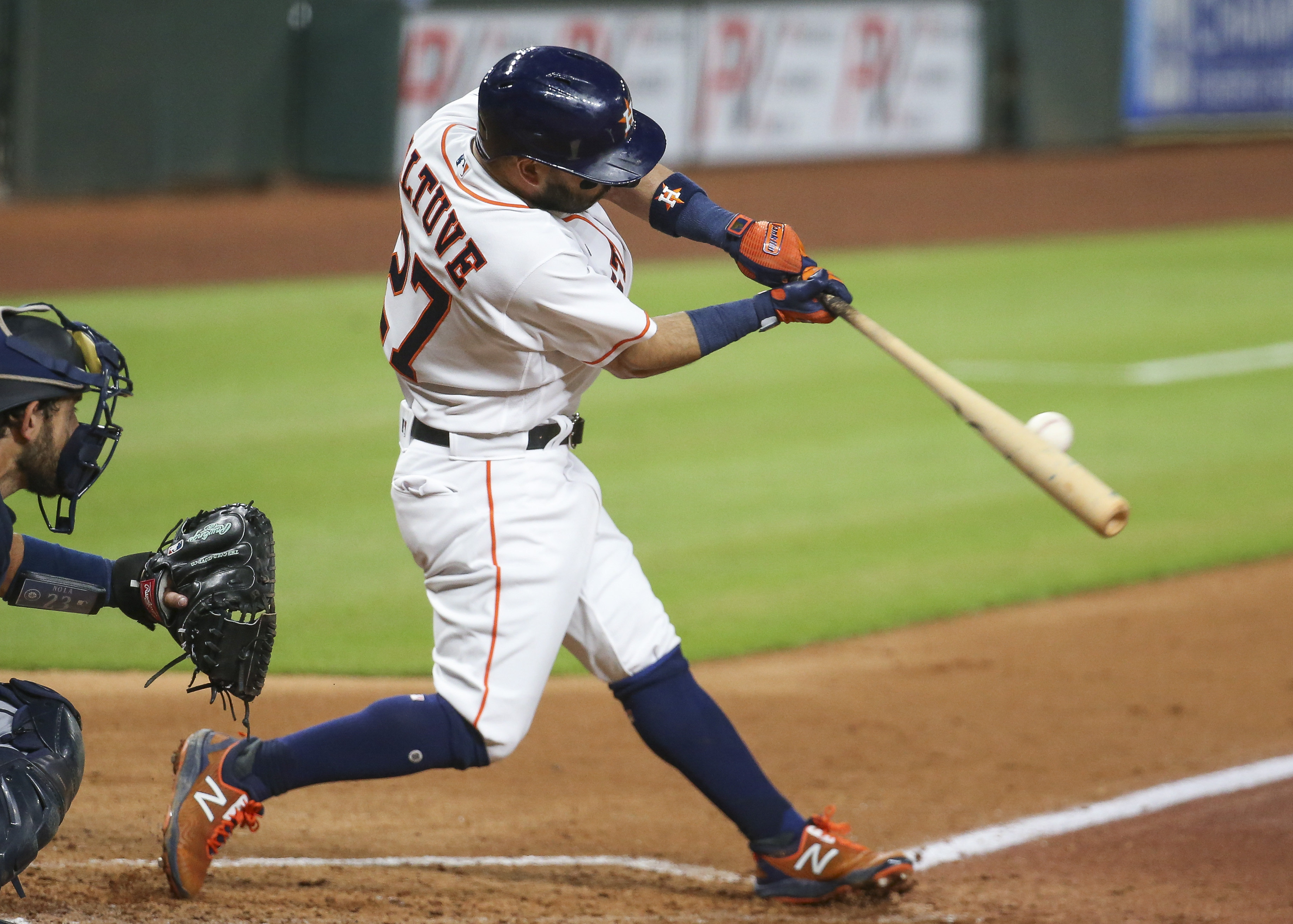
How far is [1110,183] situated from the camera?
58.6ft

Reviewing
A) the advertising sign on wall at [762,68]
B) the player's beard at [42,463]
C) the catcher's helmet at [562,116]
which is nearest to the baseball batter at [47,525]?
the player's beard at [42,463]

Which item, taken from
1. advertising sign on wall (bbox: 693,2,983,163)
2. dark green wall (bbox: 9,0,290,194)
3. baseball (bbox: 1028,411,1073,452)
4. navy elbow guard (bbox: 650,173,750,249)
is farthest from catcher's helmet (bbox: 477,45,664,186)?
advertising sign on wall (bbox: 693,2,983,163)

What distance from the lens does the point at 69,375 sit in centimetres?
256

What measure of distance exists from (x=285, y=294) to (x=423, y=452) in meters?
9.38

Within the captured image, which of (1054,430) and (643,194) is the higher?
(643,194)

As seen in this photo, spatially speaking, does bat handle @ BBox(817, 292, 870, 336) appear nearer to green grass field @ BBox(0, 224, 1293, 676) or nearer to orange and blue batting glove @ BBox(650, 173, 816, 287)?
orange and blue batting glove @ BBox(650, 173, 816, 287)

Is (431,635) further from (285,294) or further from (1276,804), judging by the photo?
(285,294)

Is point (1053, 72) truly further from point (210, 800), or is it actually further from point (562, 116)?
point (210, 800)

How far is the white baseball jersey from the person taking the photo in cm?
279

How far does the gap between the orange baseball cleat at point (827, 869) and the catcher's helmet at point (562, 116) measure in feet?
4.72

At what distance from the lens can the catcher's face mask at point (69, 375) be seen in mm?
2525

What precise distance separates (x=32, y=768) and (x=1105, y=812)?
2519 mm

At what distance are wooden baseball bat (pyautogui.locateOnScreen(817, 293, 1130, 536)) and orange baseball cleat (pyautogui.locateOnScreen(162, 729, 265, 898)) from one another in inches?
62.9

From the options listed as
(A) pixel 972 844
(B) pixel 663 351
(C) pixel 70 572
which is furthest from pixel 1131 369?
(C) pixel 70 572
